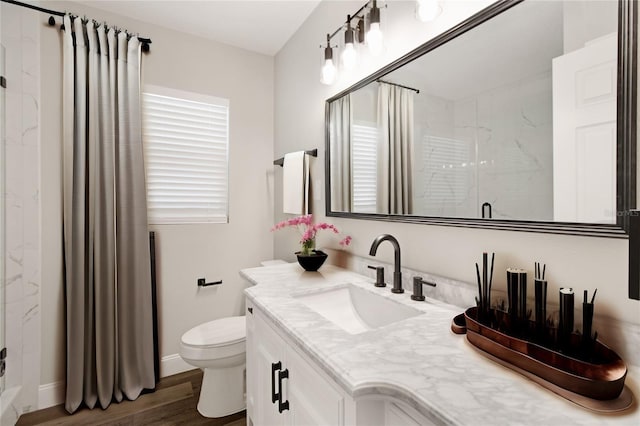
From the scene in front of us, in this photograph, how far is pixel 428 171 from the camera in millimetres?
1268

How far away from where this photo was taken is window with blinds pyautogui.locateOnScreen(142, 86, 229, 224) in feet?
7.40

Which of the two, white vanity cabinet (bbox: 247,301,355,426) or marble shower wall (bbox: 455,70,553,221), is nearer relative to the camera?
white vanity cabinet (bbox: 247,301,355,426)

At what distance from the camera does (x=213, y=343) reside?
5.85ft

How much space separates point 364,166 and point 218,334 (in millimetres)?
1375

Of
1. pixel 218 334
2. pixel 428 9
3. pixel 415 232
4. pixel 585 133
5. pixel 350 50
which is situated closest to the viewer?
pixel 585 133

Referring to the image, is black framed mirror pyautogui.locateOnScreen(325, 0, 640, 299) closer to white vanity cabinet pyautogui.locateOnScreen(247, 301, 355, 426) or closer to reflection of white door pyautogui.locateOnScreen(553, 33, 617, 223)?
reflection of white door pyautogui.locateOnScreen(553, 33, 617, 223)

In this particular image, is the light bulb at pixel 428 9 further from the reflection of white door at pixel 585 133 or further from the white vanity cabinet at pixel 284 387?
the white vanity cabinet at pixel 284 387

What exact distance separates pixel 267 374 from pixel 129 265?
144 centimetres

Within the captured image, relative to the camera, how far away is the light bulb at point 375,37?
1.36 meters

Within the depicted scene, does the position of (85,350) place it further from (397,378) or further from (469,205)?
(469,205)

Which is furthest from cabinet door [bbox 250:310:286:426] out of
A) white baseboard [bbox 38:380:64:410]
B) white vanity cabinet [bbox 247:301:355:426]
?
white baseboard [bbox 38:380:64:410]

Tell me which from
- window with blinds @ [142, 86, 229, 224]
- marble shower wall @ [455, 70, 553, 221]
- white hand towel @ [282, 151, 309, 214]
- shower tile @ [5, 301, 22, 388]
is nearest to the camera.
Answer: marble shower wall @ [455, 70, 553, 221]

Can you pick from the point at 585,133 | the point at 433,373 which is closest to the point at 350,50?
the point at 585,133

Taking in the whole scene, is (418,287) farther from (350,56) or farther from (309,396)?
(350,56)
